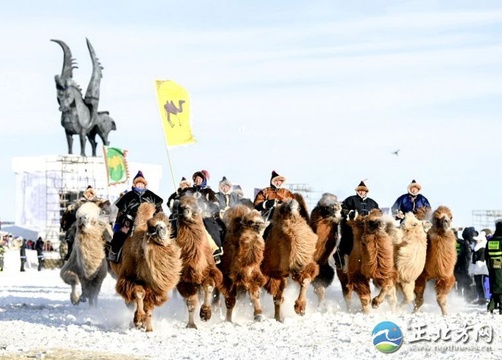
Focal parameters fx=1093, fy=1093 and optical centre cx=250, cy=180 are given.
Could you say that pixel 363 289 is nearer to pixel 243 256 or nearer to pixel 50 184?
pixel 243 256

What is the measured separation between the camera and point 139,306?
13.7 meters

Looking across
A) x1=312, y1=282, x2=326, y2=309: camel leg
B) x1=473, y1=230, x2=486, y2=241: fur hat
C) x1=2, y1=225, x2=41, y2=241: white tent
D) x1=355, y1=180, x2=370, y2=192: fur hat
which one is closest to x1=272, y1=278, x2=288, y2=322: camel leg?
x1=312, y1=282, x2=326, y2=309: camel leg

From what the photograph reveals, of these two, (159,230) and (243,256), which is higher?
(159,230)

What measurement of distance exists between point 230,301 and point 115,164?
89.3ft

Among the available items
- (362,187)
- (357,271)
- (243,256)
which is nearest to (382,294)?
(357,271)

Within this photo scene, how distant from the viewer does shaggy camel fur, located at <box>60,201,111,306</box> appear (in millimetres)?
16969

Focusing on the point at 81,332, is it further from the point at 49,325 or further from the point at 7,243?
the point at 7,243

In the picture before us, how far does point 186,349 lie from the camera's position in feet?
39.0

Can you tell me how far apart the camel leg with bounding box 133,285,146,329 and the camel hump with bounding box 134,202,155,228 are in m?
0.84

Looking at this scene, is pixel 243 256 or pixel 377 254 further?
pixel 377 254

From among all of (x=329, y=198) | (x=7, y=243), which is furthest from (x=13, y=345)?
(x=7, y=243)

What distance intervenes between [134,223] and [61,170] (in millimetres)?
37532

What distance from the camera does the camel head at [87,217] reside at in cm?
1683

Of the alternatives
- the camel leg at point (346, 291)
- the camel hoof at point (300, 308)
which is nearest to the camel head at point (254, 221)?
the camel hoof at point (300, 308)
